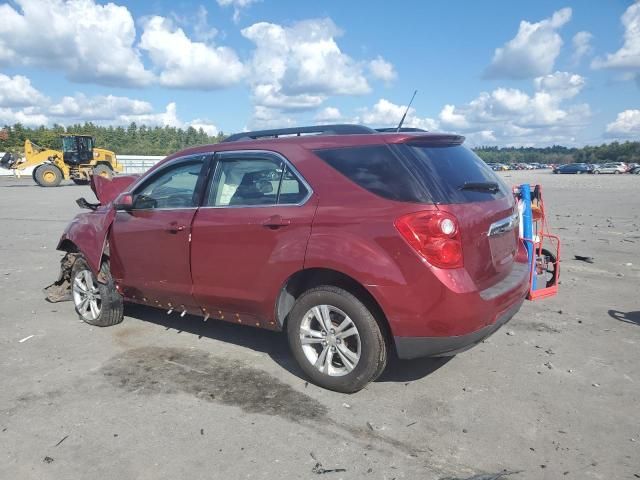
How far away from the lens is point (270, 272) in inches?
160

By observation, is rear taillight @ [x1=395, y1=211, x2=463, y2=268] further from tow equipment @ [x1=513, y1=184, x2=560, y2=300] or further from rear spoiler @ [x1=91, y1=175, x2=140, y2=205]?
rear spoiler @ [x1=91, y1=175, x2=140, y2=205]

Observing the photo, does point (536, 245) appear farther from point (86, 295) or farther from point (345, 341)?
point (86, 295)

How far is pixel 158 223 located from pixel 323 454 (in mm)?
2609

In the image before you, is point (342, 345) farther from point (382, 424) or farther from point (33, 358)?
point (33, 358)

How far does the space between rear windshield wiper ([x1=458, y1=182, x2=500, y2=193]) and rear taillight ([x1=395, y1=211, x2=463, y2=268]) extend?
0.41 m

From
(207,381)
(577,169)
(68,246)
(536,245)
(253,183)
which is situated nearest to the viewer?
(207,381)

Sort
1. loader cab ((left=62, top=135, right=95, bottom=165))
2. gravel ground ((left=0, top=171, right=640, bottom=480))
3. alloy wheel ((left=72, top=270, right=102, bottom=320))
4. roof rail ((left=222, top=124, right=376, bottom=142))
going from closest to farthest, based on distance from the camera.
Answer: gravel ground ((left=0, top=171, right=640, bottom=480))
roof rail ((left=222, top=124, right=376, bottom=142))
alloy wheel ((left=72, top=270, right=102, bottom=320))
loader cab ((left=62, top=135, right=95, bottom=165))

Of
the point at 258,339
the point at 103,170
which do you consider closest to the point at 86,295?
the point at 258,339

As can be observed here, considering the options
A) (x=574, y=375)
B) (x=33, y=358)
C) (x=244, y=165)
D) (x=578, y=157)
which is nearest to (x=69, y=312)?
(x=33, y=358)

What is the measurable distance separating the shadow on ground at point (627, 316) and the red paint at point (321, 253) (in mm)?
1799

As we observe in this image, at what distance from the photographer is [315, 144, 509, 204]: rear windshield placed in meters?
3.57

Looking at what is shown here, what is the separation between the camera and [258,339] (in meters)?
5.14

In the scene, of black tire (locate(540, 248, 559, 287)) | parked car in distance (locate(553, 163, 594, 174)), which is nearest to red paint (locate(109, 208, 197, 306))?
black tire (locate(540, 248, 559, 287))

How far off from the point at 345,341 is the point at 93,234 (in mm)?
2996
